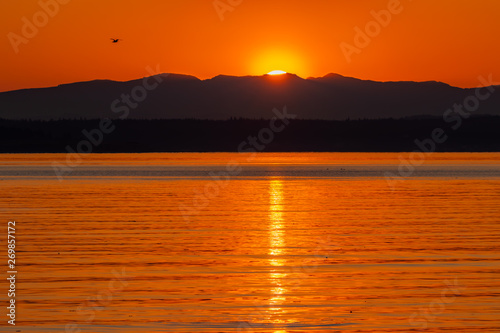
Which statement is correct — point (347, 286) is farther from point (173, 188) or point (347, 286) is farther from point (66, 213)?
point (173, 188)

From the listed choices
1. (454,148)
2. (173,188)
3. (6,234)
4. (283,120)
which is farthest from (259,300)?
(283,120)

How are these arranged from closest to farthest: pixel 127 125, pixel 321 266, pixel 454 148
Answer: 1. pixel 321 266
2. pixel 454 148
3. pixel 127 125

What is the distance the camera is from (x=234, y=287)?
15.1 metres

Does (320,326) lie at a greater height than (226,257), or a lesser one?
lesser

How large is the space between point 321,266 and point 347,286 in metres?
2.05

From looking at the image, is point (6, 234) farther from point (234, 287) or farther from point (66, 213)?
point (234, 287)

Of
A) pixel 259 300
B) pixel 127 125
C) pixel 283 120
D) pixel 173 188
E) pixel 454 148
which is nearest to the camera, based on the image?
pixel 259 300

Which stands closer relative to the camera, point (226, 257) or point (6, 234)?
point (226, 257)

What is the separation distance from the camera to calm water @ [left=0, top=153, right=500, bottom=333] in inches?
511

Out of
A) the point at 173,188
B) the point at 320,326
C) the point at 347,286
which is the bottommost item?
the point at 320,326

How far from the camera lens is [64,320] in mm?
12820

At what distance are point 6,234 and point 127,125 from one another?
138866 millimetres

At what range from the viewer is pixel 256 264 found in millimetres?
17469

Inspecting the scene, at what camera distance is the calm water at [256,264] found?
42.6 ft
